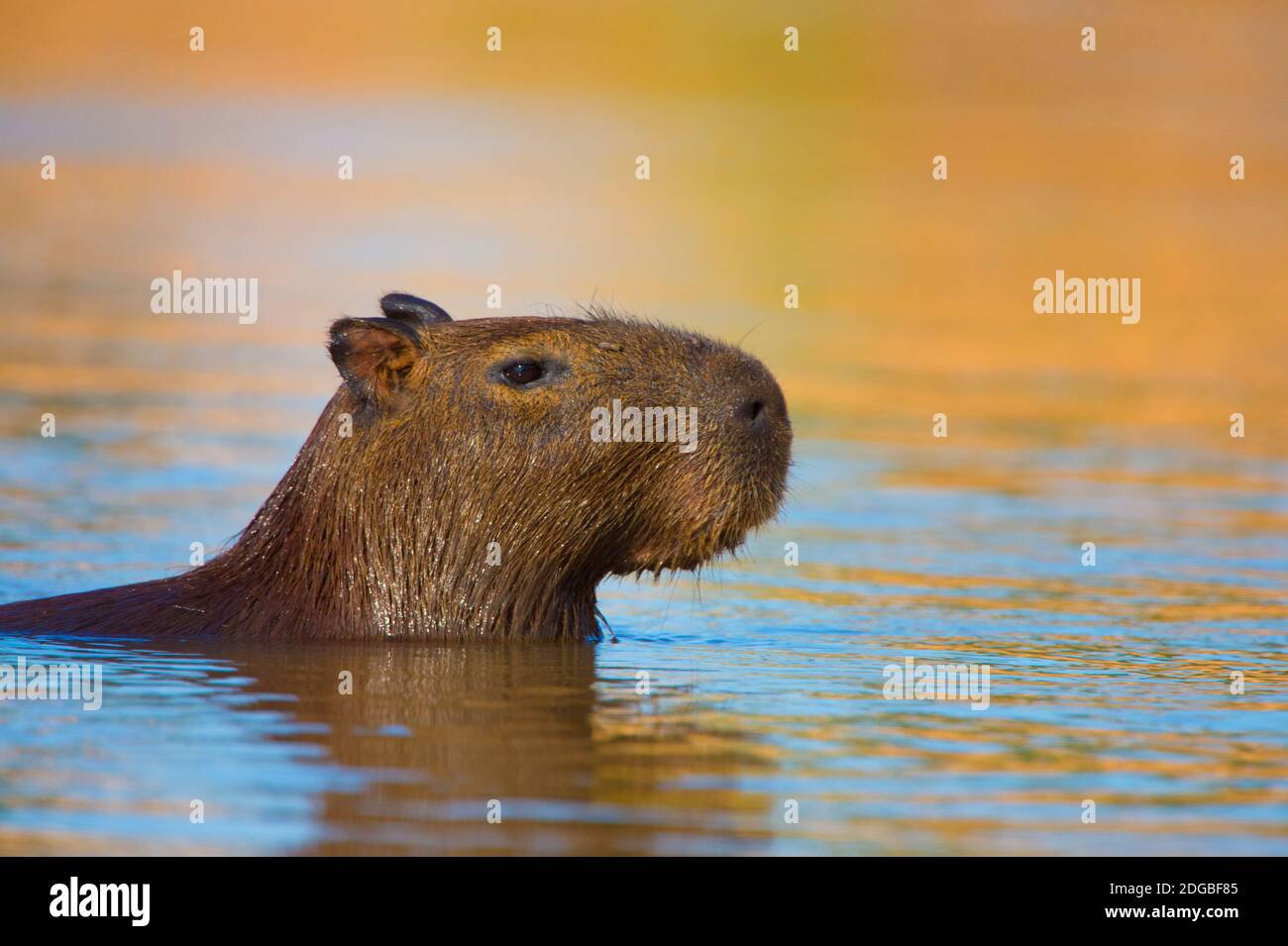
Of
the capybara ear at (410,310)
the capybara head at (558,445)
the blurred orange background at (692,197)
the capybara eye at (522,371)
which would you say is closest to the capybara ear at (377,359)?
the capybara head at (558,445)

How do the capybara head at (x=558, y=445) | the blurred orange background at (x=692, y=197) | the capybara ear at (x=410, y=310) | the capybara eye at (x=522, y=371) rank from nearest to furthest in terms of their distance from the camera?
the capybara head at (x=558, y=445), the capybara eye at (x=522, y=371), the capybara ear at (x=410, y=310), the blurred orange background at (x=692, y=197)

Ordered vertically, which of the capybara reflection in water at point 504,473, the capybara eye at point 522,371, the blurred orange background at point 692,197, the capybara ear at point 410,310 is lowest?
the capybara reflection in water at point 504,473

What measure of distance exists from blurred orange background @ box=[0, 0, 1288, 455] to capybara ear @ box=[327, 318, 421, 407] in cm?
796

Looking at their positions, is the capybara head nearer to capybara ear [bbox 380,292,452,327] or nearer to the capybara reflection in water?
the capybara reflection in water

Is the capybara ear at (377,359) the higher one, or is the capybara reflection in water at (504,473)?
the capybara ear at (377,359)

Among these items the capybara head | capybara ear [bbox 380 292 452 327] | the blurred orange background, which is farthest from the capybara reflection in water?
the blurred orange background

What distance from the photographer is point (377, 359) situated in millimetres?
9648

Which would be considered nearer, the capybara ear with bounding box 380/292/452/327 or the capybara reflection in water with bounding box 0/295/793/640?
the capybara reflection in water with bounding box 0/295/793/640

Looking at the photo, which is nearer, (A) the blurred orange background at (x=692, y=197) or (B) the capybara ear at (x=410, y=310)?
(B) the capybara ear at (x=410, y=310)

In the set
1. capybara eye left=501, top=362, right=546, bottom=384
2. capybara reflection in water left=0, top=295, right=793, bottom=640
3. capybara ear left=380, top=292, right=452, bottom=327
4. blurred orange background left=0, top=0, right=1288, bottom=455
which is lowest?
capybara reflection in water left=0, top=295, right=793, bottom=640

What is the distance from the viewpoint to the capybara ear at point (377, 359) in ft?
31.4

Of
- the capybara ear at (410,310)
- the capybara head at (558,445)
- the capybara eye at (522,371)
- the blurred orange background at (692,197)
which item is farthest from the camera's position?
the blurred orange background at (692,197)

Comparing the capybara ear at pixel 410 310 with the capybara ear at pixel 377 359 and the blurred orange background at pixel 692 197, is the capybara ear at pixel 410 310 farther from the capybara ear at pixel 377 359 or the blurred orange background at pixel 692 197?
the blurred orange background at pixel 692 197

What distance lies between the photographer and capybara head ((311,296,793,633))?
31.1 ft
